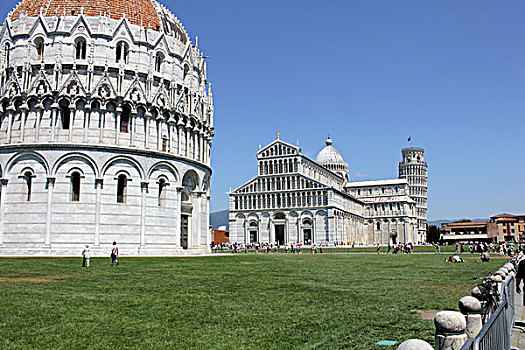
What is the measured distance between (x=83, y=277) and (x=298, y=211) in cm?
8125

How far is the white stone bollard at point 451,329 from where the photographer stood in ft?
17.1

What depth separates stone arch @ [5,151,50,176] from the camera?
3581cm

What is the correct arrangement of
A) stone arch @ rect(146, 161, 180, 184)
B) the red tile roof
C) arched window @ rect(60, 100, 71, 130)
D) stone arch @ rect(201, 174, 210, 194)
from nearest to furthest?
arched window @ rect(60, 100, 71, 130)
stone arch @ rect(146, 161, 180, 184)
the red tile roof
stone arch @ rect(201, 174, 210, 194)

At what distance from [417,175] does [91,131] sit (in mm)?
131724

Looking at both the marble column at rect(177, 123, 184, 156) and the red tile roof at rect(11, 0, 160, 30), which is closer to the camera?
the red tile roof at rect(11, 0, 160, 30)

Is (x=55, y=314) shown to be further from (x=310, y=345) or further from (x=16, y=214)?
(x=16, y=214)

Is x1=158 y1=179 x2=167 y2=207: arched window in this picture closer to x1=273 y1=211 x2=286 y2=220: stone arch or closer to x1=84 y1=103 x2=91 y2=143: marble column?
x1=84 y1=103 x2=91 y2=143: marble column

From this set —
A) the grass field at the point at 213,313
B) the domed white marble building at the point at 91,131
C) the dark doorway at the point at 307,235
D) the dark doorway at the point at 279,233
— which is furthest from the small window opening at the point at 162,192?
the dark doorway at the point at 279,233

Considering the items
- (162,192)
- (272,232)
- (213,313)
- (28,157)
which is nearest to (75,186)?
(28,157)

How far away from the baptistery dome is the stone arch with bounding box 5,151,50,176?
112 metres

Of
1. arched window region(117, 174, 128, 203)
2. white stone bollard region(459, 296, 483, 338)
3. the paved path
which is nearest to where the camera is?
white stone bollard region(459, 296, 483, 338)

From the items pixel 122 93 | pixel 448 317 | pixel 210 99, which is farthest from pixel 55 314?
pixel 210 99

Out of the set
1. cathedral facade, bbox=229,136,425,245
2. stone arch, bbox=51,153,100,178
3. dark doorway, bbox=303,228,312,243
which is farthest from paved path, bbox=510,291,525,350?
dark doorway, bbox=303,228,312,243

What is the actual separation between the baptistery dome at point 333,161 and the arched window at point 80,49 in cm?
10851
